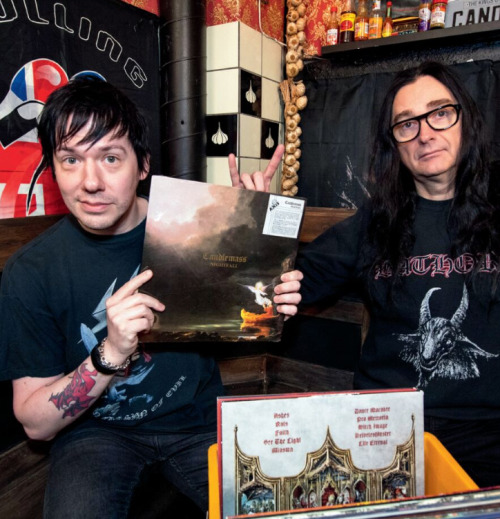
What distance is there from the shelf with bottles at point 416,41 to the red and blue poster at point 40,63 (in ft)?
3.96

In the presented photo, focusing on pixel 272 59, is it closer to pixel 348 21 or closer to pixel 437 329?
pixel 348 21

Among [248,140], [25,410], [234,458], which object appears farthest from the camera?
[248,140]

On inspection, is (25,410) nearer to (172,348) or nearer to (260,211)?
(172,348)

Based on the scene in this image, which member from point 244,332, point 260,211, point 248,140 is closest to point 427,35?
point 248,140

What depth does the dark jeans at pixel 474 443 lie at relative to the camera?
101 cm

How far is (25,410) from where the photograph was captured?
3.13ft

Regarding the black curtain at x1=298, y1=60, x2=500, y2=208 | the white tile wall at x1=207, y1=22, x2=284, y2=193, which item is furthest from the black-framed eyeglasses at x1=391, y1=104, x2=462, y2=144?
the white tile wall at x1=207, y1=22, x2=284, y2=193

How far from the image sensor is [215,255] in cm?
96

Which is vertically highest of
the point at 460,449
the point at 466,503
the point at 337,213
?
the point at 337,213

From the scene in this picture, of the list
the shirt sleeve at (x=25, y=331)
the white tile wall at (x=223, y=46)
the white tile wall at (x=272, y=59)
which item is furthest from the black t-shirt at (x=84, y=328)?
the white tile wall at (x=272, y=59)

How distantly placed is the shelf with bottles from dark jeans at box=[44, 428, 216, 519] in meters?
2.16

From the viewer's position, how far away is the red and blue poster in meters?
1.40

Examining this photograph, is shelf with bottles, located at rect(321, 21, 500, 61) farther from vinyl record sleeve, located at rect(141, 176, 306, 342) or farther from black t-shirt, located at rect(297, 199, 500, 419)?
vinyl record sleeve, located at rect(141, 176, 306, 342)

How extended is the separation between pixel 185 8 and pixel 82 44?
22.8 inches
